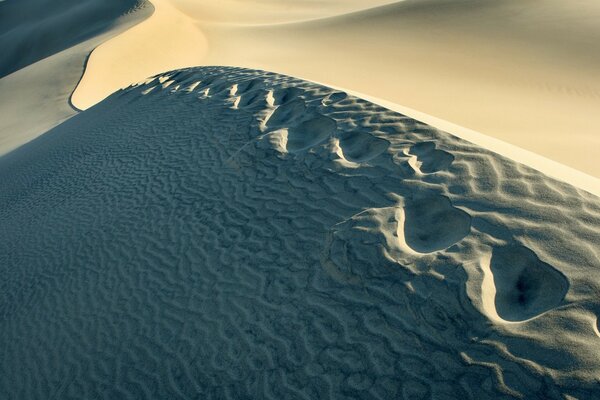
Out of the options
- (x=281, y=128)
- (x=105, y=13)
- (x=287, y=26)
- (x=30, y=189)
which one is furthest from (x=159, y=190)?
(x=105, y=13)

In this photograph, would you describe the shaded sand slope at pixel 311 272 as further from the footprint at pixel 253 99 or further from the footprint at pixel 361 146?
the footprint at pixel 253 99

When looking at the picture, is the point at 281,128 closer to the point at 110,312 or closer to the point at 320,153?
the point at 320,153

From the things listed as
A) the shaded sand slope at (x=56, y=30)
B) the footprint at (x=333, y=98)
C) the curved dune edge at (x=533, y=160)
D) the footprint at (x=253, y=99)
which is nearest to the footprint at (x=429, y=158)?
the curved dune edge at (x=533, y=160)

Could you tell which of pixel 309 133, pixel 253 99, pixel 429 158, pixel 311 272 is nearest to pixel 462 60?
pixel 253 99

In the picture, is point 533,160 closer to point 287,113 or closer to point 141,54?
point 287,113

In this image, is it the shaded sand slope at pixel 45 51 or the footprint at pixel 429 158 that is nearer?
the footprint at pixel 429 158
